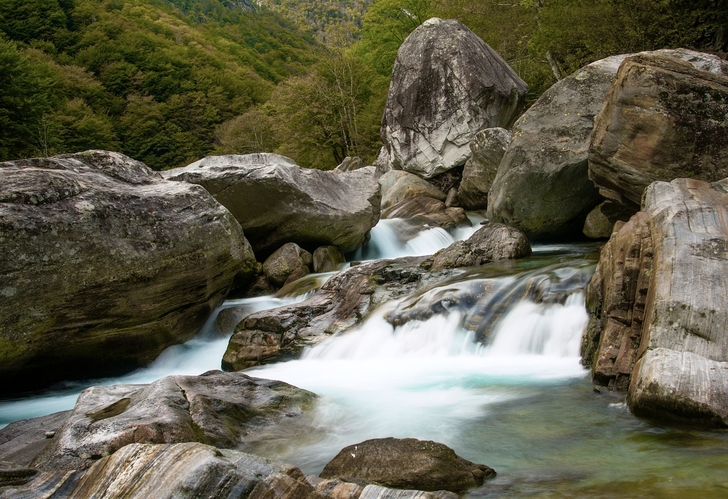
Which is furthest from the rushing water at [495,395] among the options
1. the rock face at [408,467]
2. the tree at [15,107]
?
the tree at [15,107]

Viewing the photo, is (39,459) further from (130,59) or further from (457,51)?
(130,59)

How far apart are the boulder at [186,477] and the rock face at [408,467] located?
0.98 metres

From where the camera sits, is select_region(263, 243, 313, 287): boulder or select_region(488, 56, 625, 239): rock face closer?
select_region(488, 56, 625, 239): rock face

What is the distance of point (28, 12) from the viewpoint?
49.4 m

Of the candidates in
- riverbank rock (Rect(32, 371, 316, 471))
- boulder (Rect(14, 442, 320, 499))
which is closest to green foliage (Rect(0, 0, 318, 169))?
riverbank rock (Rect(32, 371, 316, 471))

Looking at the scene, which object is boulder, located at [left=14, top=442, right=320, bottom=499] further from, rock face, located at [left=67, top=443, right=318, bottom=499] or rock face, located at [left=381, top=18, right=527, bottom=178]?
rock face, located at [left=381, top=18, right=527, bottom=178]

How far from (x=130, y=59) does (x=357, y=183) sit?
46.1 meters

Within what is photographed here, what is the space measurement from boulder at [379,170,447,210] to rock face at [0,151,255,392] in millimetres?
10405

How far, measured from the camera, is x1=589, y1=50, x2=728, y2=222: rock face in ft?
28.3

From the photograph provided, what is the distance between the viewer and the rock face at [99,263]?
740 cm

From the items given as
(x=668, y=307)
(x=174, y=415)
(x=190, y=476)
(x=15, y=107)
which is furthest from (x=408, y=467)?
(x=15, y=107)

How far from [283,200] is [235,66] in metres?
52.8

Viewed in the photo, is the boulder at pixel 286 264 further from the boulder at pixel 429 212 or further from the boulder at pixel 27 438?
the boulder at pixel 27 438

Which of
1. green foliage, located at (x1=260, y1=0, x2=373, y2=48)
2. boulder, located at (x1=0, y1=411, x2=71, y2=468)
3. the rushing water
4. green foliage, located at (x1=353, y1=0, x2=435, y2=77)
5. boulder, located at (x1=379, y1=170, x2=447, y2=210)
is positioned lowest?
boulder, located at (x1=0, y1=411, x2=71, y2=468)
